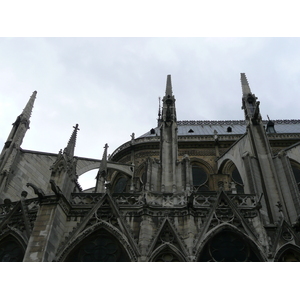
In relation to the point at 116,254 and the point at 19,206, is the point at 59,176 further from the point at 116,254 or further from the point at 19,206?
the point at 116,254

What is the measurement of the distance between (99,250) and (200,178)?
12.1m

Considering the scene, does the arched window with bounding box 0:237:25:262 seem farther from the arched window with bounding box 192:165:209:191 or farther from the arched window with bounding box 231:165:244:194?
the arched window with bounding box 231:165:244:194

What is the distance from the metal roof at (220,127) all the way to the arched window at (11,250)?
59.2 feet

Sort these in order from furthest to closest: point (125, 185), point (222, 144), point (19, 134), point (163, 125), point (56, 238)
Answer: point (222, 144) < point (125, 185) < point (19, 134) < point (163, 125) < point (56, 238)

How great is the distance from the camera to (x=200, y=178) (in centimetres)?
2055

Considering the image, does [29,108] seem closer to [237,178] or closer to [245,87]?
[245,87]

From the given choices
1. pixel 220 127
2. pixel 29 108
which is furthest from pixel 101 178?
pixel 220 127

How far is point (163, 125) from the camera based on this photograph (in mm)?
13391

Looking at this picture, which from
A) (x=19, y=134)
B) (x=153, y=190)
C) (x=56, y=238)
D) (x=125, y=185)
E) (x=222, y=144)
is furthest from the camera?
(x=222, y=144)

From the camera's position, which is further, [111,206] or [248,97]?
[248,97]

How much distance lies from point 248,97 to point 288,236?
7.65 meters

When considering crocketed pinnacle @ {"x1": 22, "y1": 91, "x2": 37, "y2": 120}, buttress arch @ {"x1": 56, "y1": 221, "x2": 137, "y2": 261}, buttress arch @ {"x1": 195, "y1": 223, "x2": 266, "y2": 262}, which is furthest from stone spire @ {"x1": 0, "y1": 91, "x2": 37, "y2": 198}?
buttress arch @ {"x1": 195, "y1": 223, "x2": 266, "y2": 262}

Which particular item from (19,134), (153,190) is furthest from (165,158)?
(19,134)

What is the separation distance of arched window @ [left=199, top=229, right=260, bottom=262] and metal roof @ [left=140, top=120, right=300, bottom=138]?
703 inches
